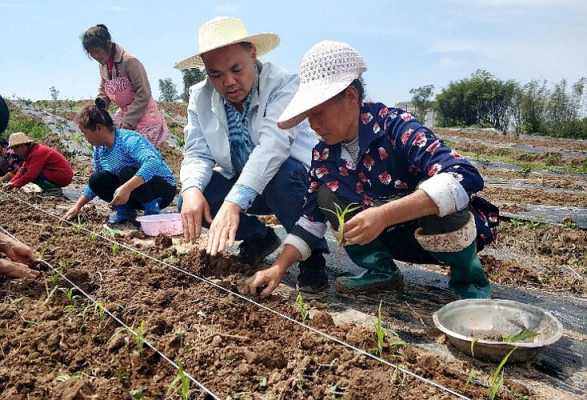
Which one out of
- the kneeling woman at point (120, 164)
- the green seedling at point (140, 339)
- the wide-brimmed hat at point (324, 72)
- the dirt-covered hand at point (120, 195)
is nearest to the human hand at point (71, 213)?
the kneeling woman at point (120, 164)

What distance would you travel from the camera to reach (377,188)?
234 centimetres

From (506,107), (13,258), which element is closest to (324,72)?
(13,258)

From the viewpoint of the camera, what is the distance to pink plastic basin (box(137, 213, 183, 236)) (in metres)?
3.69

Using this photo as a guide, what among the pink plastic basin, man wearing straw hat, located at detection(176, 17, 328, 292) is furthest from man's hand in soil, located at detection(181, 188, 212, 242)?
the pink plastic basin

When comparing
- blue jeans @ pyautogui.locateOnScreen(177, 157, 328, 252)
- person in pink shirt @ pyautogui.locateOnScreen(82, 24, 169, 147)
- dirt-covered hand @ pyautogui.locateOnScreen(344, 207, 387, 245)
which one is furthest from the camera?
person in pink shirt @ pyautogui.locateOnScreen(82, 24, 169, 147)

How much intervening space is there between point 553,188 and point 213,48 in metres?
6.67

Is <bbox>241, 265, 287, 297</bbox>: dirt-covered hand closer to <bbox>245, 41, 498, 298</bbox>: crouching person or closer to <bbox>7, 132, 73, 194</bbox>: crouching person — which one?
<bbox>245, 41, 498, 298</bbox>: crouching person

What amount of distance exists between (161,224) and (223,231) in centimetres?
165

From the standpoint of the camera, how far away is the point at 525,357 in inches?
71.5

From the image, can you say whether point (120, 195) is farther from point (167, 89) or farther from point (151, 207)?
point (167, 89)

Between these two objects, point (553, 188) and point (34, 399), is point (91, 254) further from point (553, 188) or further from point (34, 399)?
point (553, 188)

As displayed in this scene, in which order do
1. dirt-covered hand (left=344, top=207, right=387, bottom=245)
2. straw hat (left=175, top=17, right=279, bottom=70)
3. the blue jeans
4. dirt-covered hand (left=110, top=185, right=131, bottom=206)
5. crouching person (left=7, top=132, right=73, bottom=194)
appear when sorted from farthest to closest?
1. crouching person (left=7, top=132, right=73, bottom=194)
2. dirt-covered hand (left=110, top=185, right=131, bottom=206)
3. the blue jeans
4. straw hat (left=175, top=17, right=279, bottom=70)
5. dirt-covered hand (left=344, top=207, right=387, bottom=245)

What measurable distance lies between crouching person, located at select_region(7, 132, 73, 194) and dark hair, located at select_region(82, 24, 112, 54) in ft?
5.36

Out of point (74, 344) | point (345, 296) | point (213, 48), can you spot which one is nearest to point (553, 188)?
point (345, 296)
